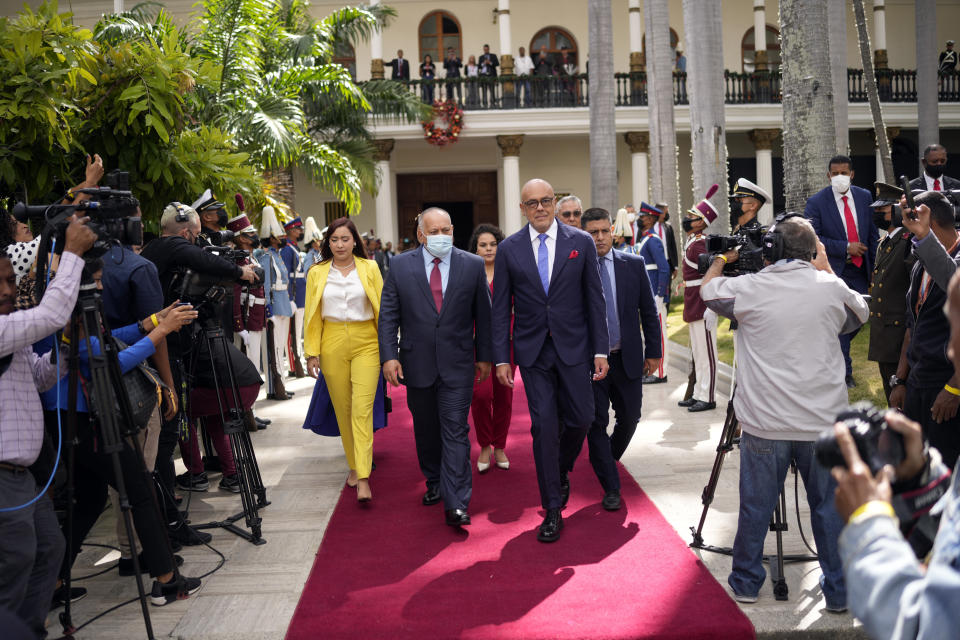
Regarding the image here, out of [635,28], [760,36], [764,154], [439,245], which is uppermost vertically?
[635,28]

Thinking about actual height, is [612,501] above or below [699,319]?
below

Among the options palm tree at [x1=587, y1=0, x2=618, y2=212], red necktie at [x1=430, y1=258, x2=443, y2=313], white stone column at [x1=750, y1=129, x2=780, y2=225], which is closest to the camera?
red necktie at [x1=430, y1=258, x2=443, y2=313]

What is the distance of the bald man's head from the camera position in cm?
496

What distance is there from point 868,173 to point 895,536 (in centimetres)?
3108

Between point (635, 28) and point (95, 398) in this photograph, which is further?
point (635, 28)

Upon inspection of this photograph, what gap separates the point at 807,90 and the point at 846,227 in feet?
5.00

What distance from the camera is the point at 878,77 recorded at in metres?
26.6

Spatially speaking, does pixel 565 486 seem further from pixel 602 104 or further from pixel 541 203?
pixel 602 104

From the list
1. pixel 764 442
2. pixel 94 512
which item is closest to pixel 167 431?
pixel 94 512

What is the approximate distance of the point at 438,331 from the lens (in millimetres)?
5320

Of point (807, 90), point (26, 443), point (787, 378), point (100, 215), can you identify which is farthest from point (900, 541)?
point (807, 90)

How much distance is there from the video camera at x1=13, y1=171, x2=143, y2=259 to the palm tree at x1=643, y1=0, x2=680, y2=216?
48.1 ft

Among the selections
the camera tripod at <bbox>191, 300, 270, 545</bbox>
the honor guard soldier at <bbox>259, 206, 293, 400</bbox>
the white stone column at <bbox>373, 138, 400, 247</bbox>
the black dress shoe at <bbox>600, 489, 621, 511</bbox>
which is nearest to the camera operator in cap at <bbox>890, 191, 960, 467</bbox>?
the black dress shoe at <bbox>600, 489, 621, 511</bbox>

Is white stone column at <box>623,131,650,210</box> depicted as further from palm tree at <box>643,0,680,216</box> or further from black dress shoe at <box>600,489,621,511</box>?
black dress shoe at <box>600,489,621,511</box>
